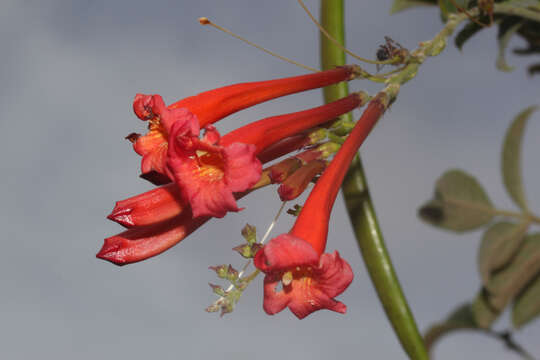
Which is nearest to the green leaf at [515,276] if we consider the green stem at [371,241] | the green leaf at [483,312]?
the green leaf at [483,312]

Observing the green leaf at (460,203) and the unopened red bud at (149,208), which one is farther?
the green leaf at (460,203)

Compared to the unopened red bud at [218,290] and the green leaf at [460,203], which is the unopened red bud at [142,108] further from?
the green leaf at [460,203]

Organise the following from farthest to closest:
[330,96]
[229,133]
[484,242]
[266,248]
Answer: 1. [484,242]
2. [330,96]
3. [229,133]
4. [266,248]

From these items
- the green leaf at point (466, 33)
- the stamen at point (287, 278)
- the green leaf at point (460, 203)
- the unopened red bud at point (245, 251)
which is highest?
the green leaf at point (466, 33)

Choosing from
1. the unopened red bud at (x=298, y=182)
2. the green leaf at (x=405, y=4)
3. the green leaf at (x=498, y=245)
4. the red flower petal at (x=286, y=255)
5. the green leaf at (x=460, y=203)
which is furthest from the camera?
the green leaf at (x=405, y=4)

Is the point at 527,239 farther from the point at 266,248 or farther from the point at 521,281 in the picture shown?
the point at 266,248

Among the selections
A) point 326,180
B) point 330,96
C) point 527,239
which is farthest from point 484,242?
point 326,180

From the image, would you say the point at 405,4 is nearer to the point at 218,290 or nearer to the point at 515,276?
the point at 515,276

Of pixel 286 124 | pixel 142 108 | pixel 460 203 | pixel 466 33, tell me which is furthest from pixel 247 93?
pixel 460 203
